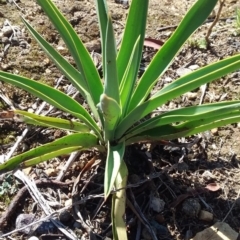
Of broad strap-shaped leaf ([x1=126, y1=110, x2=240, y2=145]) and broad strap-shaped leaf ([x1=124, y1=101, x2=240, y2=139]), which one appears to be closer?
broad strap-shaped leaf ([x1=124, y1=101, x2=240, y2=139])

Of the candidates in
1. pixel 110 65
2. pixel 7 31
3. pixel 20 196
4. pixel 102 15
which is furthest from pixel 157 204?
pixel 7 31

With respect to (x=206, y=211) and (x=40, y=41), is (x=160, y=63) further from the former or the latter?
(x=206, y=211)

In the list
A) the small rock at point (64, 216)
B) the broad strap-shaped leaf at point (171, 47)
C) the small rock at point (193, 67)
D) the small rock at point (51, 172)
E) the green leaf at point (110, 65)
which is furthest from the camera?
the small rock at point (193, 67)

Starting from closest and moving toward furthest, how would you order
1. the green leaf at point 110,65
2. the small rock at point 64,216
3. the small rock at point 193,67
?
the green leaf at point 110,65, the small rock at point 64,216, the small rock at point 193,67

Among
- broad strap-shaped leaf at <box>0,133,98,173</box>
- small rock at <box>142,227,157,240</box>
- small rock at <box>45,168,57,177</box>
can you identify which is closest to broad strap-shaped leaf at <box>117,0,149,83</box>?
broad strap-shaped leaf at <box>0,133,98,173</box>

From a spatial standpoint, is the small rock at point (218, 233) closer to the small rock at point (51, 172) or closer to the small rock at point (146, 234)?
the small rock at point (146, 234)

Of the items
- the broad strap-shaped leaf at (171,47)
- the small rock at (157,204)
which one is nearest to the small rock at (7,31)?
the broad strap-shaped leaf at (171,47)

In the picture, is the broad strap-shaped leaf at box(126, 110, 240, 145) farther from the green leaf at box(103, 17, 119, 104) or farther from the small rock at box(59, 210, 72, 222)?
the small rock at box(59, 210, 72, 222)
